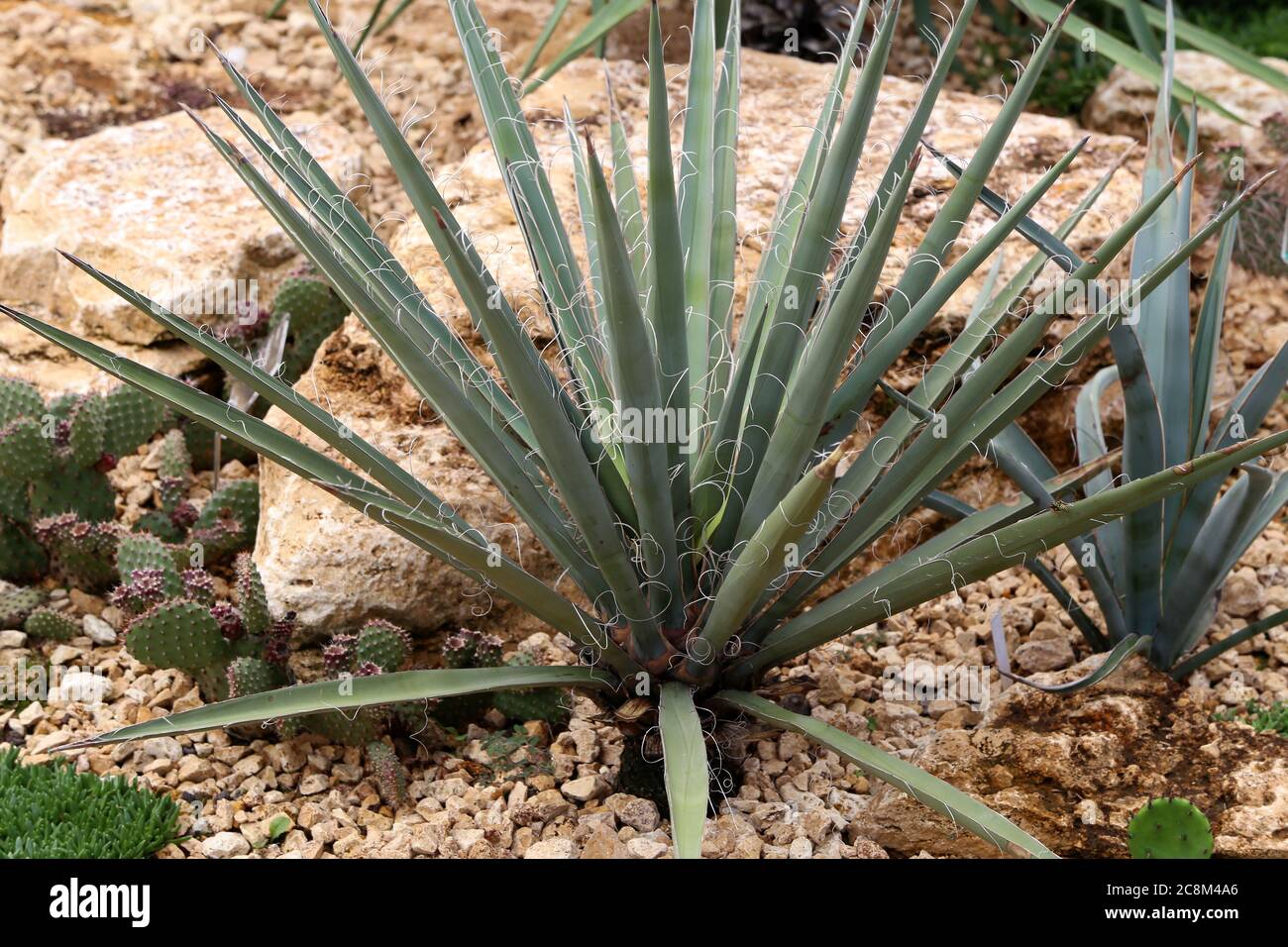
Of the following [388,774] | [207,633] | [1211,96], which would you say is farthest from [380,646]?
[1211,96]

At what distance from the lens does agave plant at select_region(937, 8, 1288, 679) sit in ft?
7.84

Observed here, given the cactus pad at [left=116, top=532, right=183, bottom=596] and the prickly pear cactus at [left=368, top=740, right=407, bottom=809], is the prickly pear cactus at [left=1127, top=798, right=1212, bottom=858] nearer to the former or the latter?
the prickly pear cactus at [left=368, top=740, right=407, bottom=809]

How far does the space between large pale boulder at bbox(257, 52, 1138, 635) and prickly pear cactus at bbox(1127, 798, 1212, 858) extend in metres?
1.13

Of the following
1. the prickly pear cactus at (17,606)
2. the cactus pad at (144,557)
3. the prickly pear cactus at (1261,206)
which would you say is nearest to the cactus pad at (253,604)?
the cactus pad at (144,557)

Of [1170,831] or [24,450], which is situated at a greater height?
[24,450]

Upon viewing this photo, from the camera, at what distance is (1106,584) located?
2543 mm

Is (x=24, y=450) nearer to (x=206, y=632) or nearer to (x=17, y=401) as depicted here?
(x=17, y=401)

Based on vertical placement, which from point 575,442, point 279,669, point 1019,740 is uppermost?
point 575,442

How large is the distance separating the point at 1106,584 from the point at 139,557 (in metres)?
2.03

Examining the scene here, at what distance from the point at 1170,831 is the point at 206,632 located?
174cm

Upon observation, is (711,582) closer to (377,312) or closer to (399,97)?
(377,312)

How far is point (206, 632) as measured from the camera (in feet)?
8.07

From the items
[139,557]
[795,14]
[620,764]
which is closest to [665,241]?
[620,764]

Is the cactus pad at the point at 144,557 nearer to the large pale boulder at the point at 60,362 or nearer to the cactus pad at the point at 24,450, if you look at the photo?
the cactus pad at the point at 24,450
